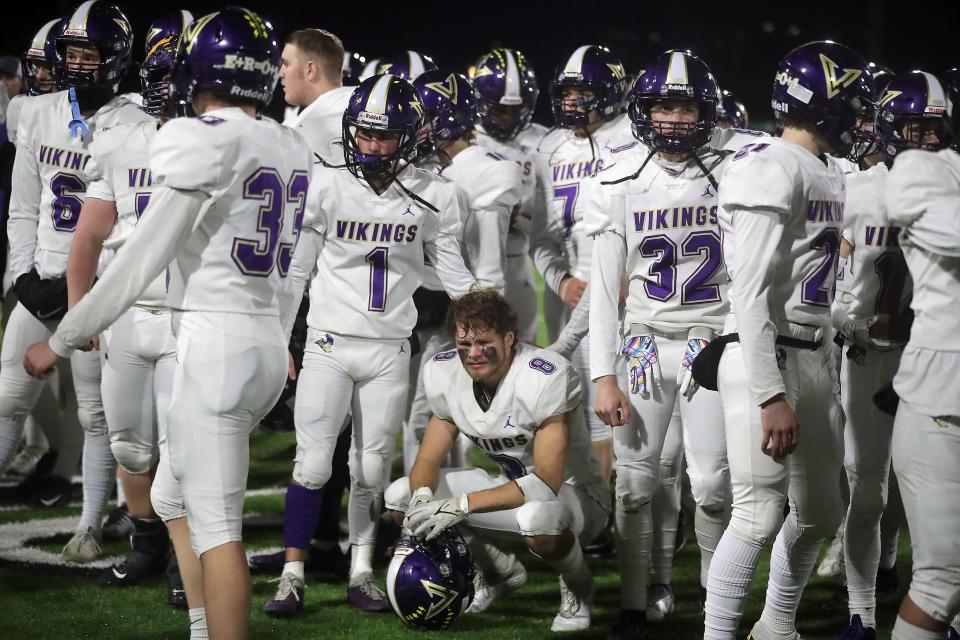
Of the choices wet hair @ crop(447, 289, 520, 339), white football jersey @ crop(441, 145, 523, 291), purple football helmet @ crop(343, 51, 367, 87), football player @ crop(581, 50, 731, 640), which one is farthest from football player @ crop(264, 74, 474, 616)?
purple football helmet @ crop(343, 51, 367, 87)

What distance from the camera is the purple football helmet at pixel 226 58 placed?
298cm

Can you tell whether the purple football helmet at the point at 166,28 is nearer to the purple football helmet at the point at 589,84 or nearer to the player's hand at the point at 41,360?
the player's hand at the point at 41,360

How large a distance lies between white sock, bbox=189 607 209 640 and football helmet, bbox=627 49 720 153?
201cm

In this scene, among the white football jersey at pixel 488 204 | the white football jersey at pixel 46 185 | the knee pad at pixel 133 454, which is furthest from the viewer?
the white football jersey at pixel 488 204

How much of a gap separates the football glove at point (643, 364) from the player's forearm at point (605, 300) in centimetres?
7

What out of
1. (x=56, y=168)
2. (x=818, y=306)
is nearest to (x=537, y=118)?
(x=56, y=168)

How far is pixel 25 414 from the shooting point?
Result: 186 inches

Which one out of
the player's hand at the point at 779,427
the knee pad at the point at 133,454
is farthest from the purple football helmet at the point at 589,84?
the player's hand at the point at 779,427

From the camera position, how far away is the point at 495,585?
14.1 feet

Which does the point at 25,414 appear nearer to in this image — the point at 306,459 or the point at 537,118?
the point at 306,459

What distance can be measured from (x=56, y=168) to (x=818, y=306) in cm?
300

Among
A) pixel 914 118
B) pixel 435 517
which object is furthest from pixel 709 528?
pixel 914 118

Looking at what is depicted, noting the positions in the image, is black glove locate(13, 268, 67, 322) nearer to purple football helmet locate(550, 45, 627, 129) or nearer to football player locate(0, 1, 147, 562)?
football player locate(0, 1, 147, 562)

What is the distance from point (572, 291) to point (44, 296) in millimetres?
2110
